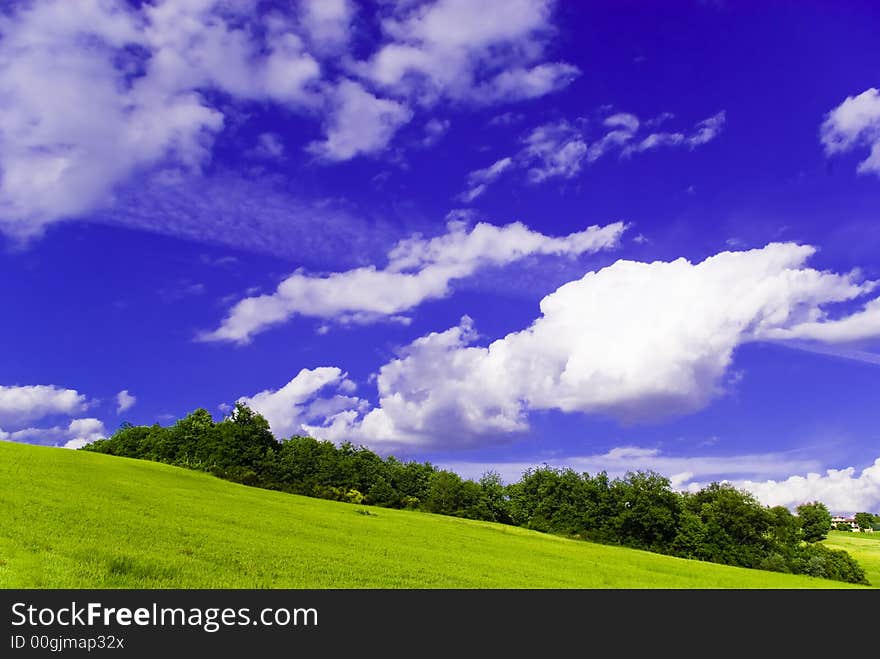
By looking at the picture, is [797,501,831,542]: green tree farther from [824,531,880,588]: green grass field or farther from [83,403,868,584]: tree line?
[83,403,868,584]: tree line

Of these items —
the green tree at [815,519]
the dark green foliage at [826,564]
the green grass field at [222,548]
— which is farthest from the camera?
the green tree at [815,519]

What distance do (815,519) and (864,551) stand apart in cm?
1851

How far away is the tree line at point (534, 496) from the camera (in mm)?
112500

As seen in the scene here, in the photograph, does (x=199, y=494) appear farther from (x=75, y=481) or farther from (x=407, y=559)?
(x=407, y=559)

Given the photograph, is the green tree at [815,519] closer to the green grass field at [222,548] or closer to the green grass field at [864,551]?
the green grass field at [864,551]

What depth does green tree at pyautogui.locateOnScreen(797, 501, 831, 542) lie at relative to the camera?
6949 inches

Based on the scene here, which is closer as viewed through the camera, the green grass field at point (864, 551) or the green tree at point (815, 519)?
the green grass field at point (864, 551)

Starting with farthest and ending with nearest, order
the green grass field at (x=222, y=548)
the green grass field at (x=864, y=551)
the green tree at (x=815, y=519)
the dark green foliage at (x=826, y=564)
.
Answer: the green tree at (x=815, y=519), the green grass field at (x=864, y=551), the dark green foliage at (x=826, y=564), the green grass field at (x=222, y=548)

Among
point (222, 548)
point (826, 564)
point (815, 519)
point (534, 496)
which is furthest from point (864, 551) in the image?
point (222, 548)

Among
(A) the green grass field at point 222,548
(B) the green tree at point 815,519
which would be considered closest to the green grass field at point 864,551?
(B) the green tree at point 815,519

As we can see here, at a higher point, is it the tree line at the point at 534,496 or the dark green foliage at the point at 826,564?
the tree line at the point at 534,496

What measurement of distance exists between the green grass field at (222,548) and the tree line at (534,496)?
135 feet

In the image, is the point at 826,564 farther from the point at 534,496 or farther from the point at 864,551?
the point at 864,551

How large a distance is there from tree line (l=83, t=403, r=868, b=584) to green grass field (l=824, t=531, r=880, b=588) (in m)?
16.8
